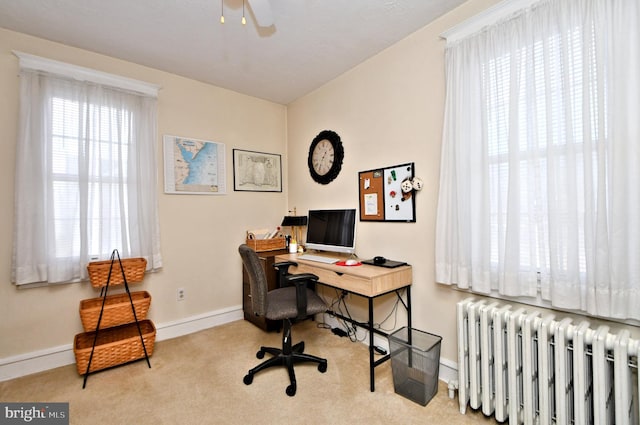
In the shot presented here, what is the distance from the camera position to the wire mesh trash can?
5.94 feet

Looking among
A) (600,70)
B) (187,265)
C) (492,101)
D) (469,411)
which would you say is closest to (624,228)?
(600,70)

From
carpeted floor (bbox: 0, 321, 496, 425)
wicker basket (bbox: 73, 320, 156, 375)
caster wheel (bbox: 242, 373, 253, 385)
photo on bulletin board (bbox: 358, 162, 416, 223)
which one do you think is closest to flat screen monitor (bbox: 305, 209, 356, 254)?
photo on bulletin board (bbox: 358, 162, 416, 223)

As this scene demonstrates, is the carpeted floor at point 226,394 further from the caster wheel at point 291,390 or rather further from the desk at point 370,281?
the desk at point 370,281

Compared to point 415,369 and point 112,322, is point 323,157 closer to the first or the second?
point 415,369

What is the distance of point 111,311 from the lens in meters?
2.23

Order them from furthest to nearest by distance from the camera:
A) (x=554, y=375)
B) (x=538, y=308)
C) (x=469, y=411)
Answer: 1. (x=469, y=411)
2. (x=538, y=308)
3. (x=554, y=375)

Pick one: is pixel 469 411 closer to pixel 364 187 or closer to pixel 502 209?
pixel 502 209

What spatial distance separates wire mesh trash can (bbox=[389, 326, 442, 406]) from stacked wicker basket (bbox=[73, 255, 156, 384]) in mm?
2004

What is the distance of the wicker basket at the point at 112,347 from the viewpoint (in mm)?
2100

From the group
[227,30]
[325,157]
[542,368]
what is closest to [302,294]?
[542,368]

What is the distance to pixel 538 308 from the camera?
5.23ft

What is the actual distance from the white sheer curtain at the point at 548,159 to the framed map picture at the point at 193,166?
2.33 m

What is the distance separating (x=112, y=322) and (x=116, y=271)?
41 centimetres

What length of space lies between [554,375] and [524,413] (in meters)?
0.26
